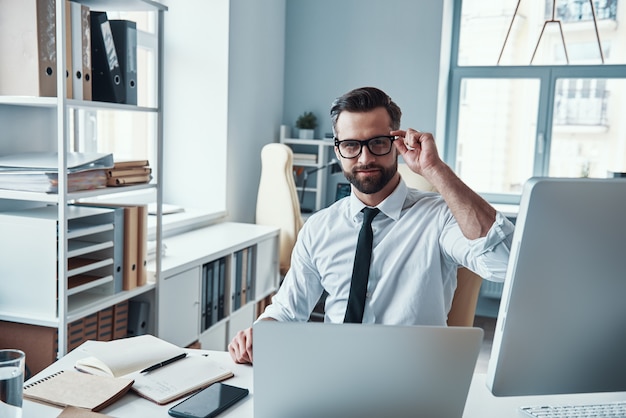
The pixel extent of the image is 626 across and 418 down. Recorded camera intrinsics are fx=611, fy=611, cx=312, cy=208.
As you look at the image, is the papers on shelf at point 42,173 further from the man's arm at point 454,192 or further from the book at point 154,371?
the man's arm at point 454,192

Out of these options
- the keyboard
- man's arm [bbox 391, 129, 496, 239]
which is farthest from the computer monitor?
man's arm [bbox 391, 129, 496, 239]

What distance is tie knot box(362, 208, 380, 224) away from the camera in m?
1.72

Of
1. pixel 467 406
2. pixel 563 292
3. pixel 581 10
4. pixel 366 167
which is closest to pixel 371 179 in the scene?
pixel 366 167

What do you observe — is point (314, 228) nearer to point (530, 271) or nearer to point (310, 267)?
point (310, 267)

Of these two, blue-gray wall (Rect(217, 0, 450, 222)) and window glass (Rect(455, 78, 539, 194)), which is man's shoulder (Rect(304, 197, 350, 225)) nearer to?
blue-gray wall (Rect(217, 0, 450, 222))

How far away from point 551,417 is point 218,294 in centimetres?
209

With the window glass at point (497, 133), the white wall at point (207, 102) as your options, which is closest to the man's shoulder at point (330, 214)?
the white wall at point (207, 102)

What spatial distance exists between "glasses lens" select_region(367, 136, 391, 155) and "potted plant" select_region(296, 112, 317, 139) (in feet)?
8.97

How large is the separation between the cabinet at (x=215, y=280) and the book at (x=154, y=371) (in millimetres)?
1020

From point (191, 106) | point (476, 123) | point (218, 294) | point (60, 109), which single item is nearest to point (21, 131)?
point (60, 109)

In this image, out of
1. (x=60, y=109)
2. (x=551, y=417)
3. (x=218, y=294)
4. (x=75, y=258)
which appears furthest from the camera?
(x=218, y=294)

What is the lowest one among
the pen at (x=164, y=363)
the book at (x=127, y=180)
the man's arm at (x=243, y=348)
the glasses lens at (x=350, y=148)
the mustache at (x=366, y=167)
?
the pen at (x=164, y=363)

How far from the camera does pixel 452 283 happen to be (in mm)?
1732

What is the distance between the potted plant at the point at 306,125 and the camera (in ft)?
14.5
